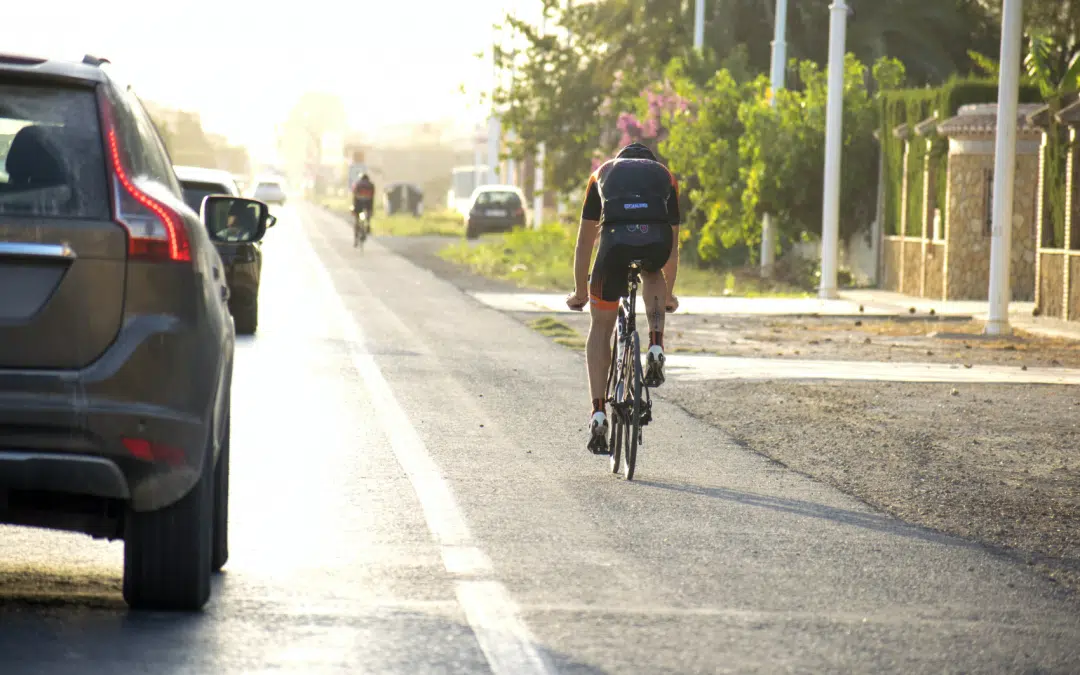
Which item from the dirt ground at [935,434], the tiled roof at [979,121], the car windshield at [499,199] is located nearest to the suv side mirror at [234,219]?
the dirt ground at [935,434]

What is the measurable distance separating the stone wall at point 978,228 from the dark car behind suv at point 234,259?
39.0 ft

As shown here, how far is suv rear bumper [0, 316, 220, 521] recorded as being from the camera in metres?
5.82

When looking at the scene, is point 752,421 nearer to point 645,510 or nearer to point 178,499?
point 645,510

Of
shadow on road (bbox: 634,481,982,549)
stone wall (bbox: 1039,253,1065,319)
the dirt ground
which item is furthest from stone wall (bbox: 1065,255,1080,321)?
shadow on road (bbox: 634,481,982,549)

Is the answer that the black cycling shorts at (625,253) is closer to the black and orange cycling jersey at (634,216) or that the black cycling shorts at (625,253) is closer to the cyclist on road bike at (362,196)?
the black and orange cycling jersey at (634,216)

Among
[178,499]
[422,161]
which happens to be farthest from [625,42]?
[422,161]

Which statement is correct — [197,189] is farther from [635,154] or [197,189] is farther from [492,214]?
[492,214]

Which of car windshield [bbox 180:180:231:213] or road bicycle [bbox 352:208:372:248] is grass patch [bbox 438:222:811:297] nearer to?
road bicycle [bbox 352:208:372:248]

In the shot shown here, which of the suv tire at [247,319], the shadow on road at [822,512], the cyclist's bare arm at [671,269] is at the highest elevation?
the cyclist's bare arm at [671,269]

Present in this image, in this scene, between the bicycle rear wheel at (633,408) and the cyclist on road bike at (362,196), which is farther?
the cyclist on road bike at (362,196)

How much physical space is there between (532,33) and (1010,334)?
2737cm

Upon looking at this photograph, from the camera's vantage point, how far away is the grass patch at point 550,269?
107 ft

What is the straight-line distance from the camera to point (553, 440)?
460 inches

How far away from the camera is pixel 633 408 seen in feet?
33.1
